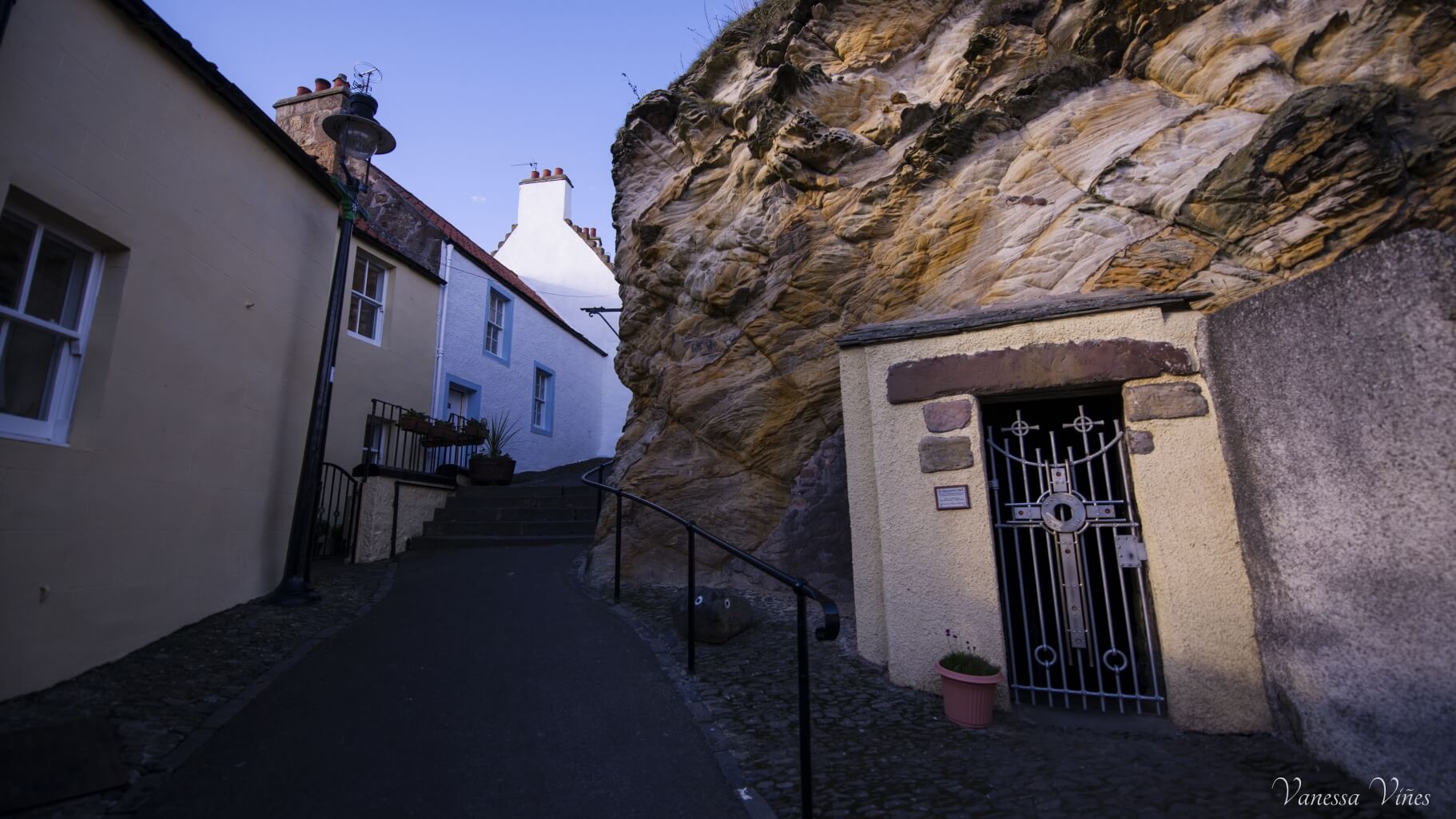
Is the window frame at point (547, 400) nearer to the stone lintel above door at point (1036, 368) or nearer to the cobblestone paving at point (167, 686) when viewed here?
the cobblestone paving at point (167, 686)

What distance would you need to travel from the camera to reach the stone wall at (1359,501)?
264 cm

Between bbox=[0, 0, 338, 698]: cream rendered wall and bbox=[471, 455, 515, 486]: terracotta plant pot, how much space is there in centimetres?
458

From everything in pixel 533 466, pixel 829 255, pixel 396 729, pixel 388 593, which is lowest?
pixel 396 729

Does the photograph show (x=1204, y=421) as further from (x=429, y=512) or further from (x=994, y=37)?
(x=429, y=512)

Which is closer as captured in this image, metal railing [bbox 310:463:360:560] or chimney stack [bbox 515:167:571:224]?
metal railing [bbox 310:463:360:560]

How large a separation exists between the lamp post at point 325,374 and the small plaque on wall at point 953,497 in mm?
5437

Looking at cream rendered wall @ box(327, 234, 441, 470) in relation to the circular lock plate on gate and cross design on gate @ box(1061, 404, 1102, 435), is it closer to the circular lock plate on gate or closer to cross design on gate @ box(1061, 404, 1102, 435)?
the circular lock plate on gate

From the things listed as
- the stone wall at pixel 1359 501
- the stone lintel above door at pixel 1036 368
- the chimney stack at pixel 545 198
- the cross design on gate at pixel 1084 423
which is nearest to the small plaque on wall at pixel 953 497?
the stone lintel above door at pixel 1036 368

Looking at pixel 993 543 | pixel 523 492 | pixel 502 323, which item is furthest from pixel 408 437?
pixel 993 543

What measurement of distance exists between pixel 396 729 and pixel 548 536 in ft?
18.6

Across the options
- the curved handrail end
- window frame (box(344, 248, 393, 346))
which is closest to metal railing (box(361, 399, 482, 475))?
window frame (box(344, 248, 393, 346))

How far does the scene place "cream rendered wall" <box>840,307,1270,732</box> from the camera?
3.66m

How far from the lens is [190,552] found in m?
5.15

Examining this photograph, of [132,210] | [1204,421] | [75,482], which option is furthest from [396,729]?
[1204,421]
